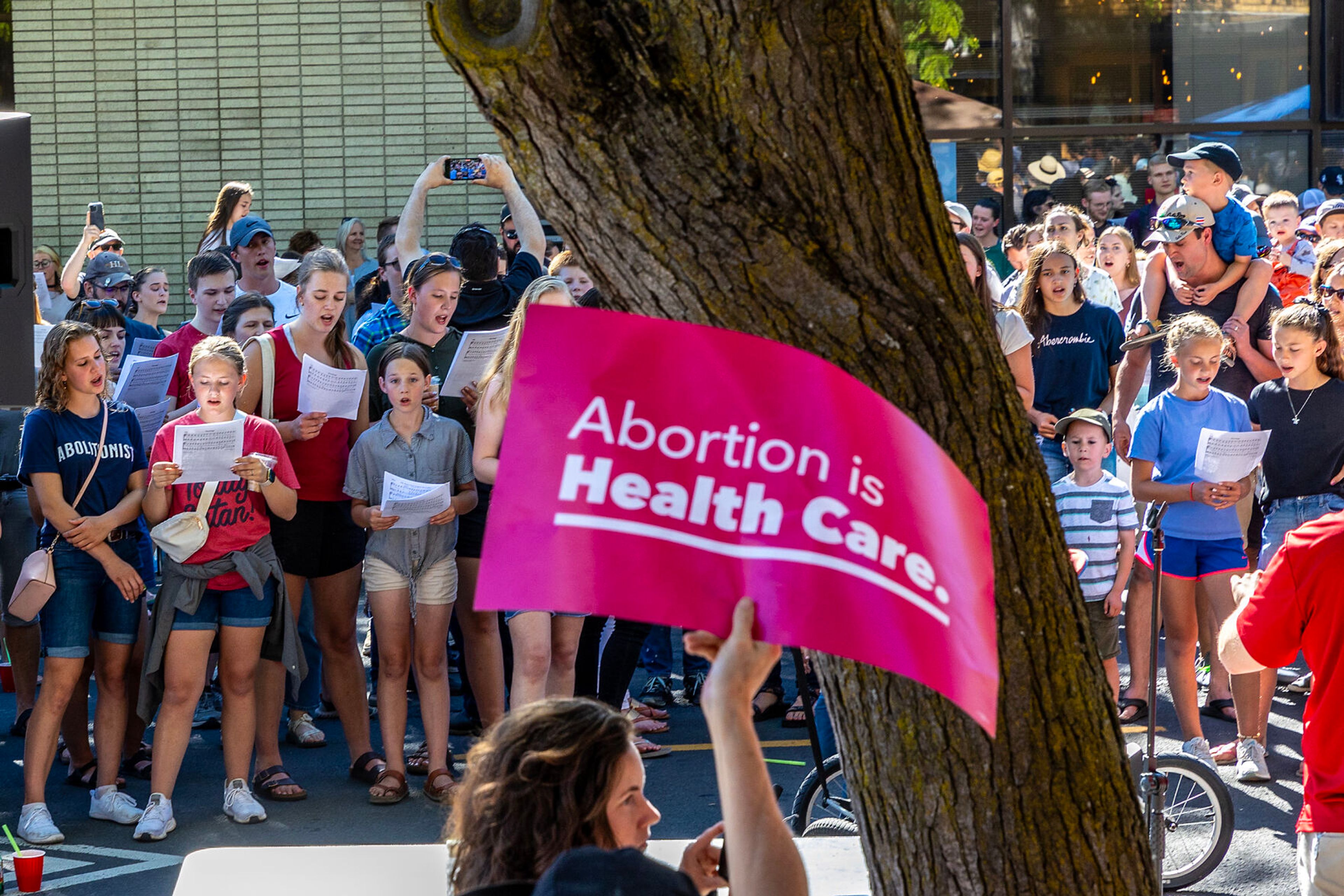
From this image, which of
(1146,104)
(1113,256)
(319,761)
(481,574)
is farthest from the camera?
(1146,104)

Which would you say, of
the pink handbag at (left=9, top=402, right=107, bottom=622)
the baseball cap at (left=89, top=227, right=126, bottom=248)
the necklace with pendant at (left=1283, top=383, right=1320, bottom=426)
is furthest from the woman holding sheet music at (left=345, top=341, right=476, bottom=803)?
the baseball cap at (left=89, top=227, right=126, bottom=248)

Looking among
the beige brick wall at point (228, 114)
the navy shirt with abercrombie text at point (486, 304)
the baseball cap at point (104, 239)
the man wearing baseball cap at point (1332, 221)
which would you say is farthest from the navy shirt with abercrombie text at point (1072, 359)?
the beige brick wall at point (228, 114)

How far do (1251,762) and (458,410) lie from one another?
3.64 m

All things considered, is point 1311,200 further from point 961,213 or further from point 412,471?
point 412,471

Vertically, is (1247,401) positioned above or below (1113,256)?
below

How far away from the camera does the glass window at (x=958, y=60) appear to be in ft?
51.1

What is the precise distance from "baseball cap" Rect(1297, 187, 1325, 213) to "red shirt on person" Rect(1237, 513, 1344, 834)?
37.3 ft

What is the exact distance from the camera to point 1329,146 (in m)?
16.0

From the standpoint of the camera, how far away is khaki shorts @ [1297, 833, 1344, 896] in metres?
3.34

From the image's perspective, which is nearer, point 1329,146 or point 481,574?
point 481,574

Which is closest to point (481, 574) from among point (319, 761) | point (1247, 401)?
point (319, 761)

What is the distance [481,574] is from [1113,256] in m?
8.57

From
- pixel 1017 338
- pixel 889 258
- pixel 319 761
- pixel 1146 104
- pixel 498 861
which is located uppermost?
pixel 1146 104

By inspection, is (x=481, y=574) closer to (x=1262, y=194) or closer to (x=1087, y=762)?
(x=1087, y=762)
